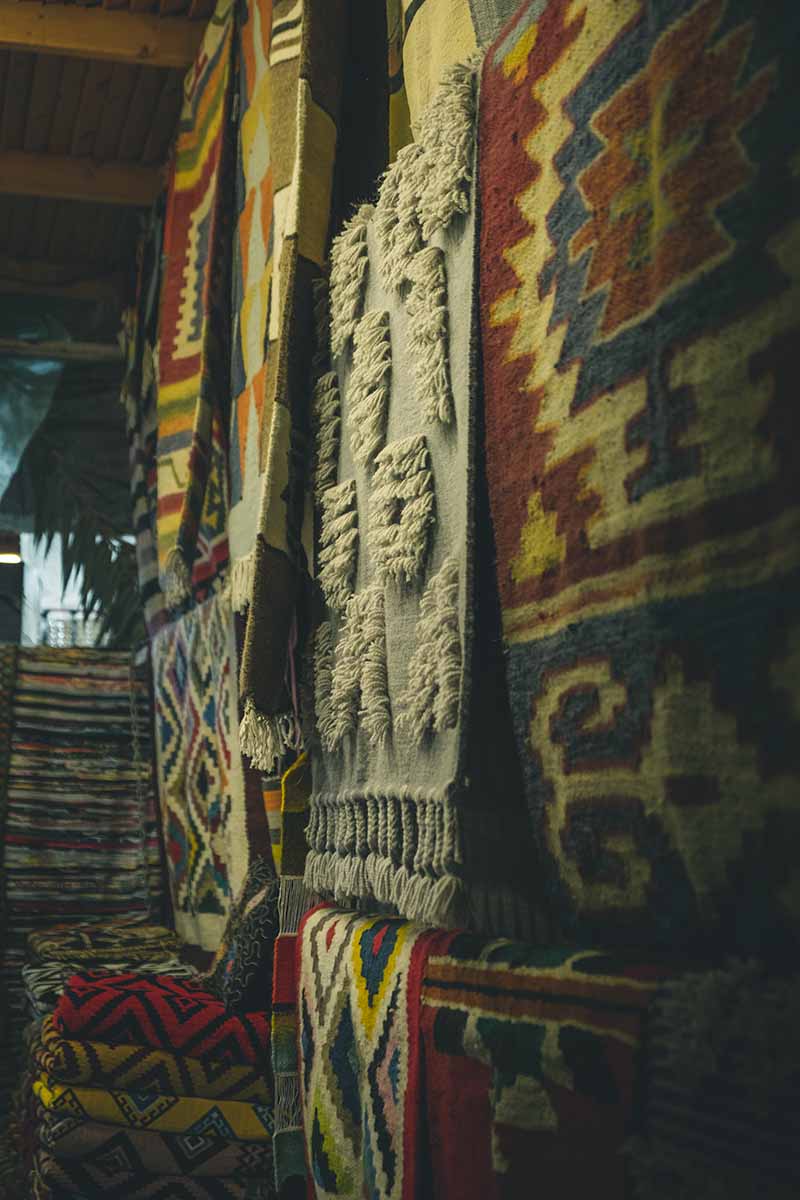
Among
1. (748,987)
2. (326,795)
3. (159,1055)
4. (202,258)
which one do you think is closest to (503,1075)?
(748,987)

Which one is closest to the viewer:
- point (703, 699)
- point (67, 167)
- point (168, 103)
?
point (703, 699)

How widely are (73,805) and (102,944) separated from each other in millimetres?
715

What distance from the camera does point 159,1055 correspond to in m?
1.91

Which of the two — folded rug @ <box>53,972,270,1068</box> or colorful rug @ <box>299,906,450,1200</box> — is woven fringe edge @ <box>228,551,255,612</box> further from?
folded rug @ <box>53,972,270,1068</box>

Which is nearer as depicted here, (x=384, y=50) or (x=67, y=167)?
(x=384, y=50)

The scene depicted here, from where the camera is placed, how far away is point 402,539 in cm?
125

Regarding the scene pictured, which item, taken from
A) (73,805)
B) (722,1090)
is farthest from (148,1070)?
(73,805)

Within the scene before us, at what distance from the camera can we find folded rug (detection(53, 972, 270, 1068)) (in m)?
1.92

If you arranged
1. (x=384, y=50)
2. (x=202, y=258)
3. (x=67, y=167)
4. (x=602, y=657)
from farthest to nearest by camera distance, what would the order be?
(x=67, y=167) → (x=202, y=258) → (x=384, y=50) → (x=602, y=657)

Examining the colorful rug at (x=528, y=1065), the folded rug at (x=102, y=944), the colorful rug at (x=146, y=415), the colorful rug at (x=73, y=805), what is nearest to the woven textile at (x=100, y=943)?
the folded rug at (x=102, y=944)

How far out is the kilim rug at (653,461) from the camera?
758mm

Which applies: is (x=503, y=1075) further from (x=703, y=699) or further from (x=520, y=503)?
(x=520, y=503)

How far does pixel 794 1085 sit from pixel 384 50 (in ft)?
5.07

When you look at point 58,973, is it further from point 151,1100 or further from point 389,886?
point 389,886
